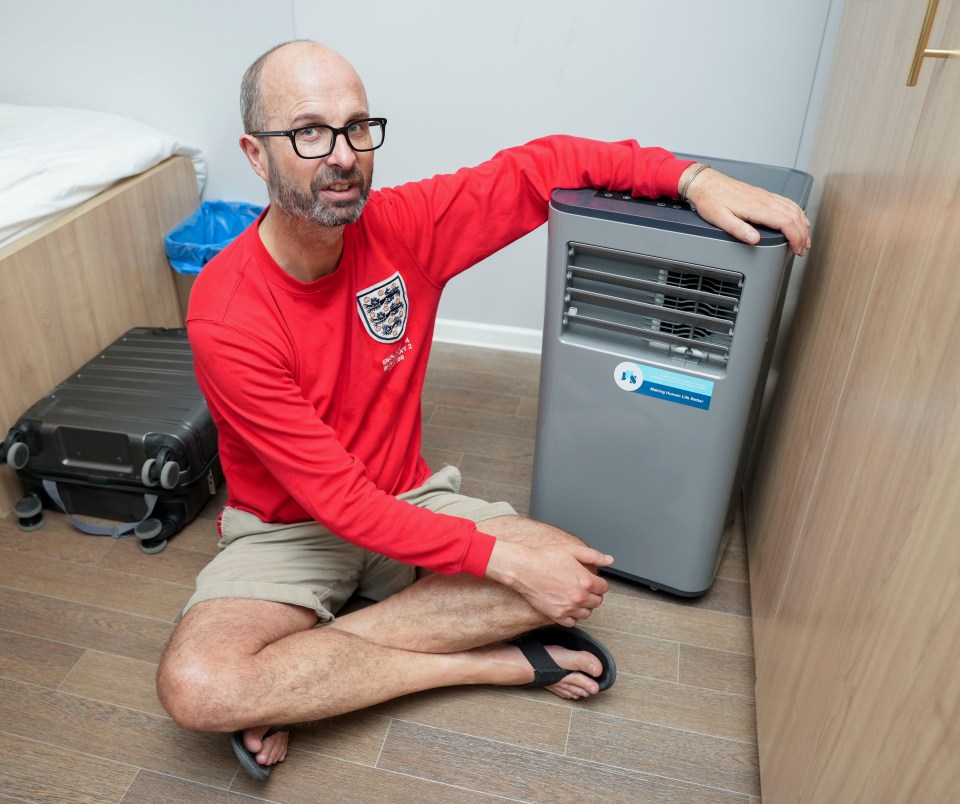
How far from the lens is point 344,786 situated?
1.30m

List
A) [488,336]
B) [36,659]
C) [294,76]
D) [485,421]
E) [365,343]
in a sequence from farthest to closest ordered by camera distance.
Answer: [488,336] → [485,421] → [36,659] → [365,343] → [294,76]

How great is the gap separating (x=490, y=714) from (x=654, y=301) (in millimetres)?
723

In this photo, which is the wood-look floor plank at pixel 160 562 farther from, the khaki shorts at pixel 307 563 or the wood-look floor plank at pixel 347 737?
the wood-look floor plank at pixel 347 737

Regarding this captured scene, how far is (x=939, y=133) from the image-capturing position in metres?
0.86

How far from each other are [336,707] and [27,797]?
47cm

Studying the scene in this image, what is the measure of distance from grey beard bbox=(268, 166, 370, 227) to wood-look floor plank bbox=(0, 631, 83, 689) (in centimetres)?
88

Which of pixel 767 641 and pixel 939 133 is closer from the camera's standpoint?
pixel 939 133

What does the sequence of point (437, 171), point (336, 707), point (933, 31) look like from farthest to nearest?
1. point (437, 171)
2. point (336, 707)
3. point (933, 31)

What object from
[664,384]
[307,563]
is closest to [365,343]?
[307,563]

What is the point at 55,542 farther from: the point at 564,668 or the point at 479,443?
the point at 564,668

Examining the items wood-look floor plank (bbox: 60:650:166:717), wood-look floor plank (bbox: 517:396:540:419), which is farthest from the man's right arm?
wood-look floor plank (bbox: 517:396:540:419)

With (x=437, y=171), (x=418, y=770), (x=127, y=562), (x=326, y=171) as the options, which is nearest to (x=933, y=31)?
(x=326, y=171)

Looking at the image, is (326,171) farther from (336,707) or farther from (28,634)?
(28,634)

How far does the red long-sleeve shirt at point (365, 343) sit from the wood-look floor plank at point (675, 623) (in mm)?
423
